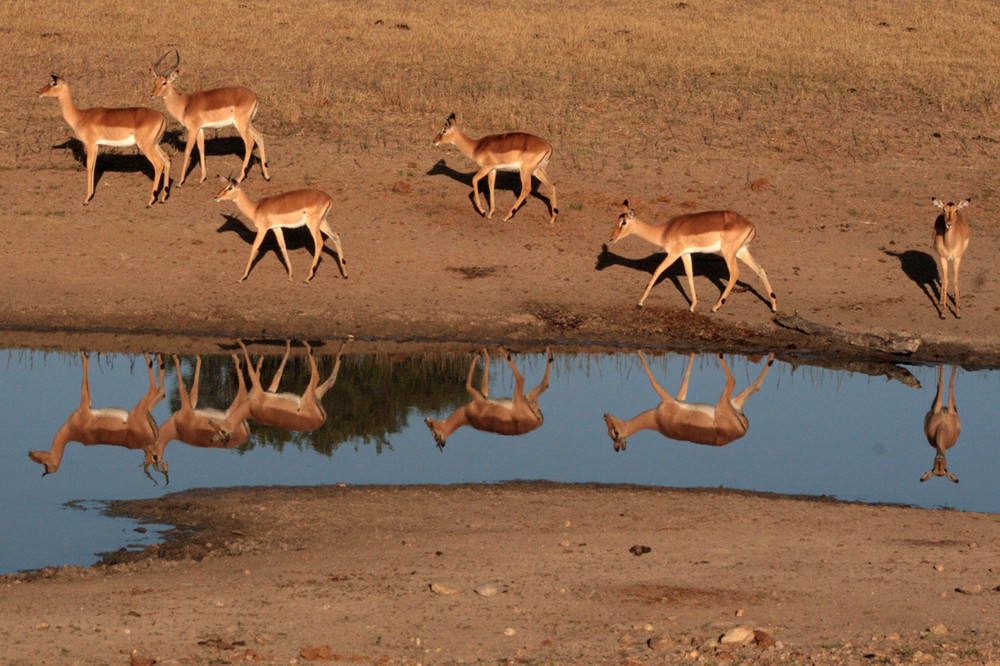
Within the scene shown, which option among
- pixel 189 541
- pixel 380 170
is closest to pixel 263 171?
pixel 380 170

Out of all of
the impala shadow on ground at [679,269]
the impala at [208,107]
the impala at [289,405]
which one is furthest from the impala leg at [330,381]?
the impala at [208,107]

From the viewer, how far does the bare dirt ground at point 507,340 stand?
22.4ft

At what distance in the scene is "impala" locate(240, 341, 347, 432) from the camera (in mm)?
11555

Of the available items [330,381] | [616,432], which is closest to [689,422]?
[616,432]

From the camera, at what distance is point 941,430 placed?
11.7 metres

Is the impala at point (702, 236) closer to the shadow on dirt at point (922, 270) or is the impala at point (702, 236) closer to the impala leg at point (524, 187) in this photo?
the shadow on dirt at point (922, 270)

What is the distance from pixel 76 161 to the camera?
1906 centimetres

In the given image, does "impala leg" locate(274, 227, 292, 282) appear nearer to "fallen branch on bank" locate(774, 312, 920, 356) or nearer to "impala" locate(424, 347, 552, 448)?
"impala" locate(424, 347, 552, 448)

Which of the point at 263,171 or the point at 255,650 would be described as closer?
the point at 255,650

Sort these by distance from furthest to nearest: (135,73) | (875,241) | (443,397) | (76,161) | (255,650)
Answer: (135,73) < (76,161) < (875,241) < (443,397) < (255,650)

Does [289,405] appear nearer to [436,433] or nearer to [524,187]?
[436,433]

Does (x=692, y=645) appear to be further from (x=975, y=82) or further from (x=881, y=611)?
(x=975, y=82)

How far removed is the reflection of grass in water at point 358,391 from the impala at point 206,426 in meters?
→ 0.13

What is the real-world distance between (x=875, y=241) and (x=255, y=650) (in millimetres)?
12639
